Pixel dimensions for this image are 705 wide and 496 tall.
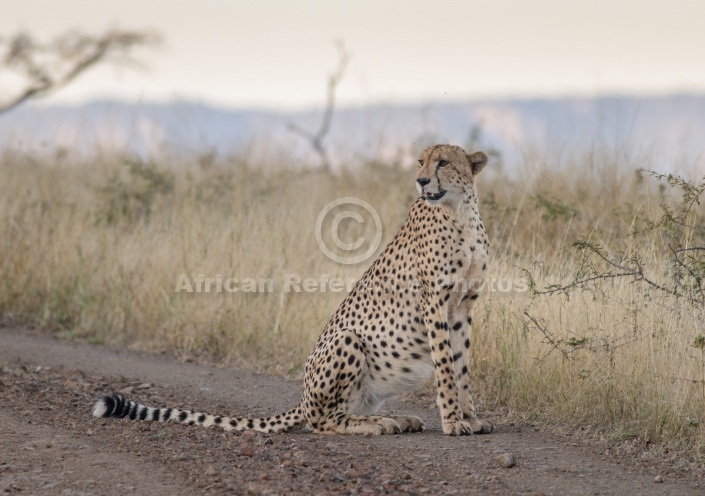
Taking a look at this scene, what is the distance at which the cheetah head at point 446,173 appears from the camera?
14.5 ft

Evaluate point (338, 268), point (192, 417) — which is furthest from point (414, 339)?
point (338, 268)

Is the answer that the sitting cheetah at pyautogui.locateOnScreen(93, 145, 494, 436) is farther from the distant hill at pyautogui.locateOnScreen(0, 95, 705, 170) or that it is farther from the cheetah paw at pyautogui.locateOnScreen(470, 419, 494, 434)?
the distant hill at pyautogui.locateOnScreen(0, 95, 705, 170)

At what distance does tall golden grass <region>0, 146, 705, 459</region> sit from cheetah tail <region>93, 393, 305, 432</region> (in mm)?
1228

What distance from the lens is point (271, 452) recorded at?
3.98 meters

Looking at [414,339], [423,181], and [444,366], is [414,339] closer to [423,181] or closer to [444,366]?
[444,366]

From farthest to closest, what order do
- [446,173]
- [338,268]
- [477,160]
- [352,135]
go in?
[352,135], [338,268], [477,160], [446,173]

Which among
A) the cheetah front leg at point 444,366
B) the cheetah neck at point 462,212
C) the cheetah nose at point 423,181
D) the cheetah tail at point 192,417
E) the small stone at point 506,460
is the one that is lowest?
the cheetah tail at point 192,417

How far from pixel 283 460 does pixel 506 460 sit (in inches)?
34.9

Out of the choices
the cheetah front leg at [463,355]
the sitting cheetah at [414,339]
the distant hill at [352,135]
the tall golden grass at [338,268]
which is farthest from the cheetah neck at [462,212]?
the distant hill at [352,135]

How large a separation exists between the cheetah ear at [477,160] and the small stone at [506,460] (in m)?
1.40

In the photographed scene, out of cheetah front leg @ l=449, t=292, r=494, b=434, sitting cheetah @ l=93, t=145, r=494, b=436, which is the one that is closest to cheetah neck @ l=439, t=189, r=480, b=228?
sitting cheetah @ l=93, t=145, r=494, b=436

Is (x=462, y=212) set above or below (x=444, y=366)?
above

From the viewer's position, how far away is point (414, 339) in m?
4.52

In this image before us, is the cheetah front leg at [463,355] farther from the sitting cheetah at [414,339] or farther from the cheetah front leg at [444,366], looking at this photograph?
the cheetah front leg at [444,366]
